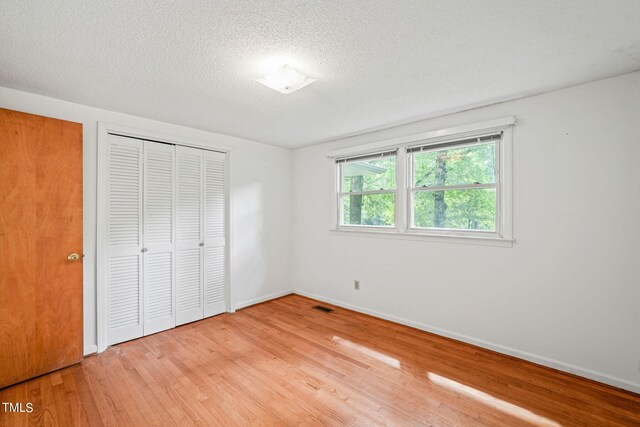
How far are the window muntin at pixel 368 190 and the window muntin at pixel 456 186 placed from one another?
304 mm

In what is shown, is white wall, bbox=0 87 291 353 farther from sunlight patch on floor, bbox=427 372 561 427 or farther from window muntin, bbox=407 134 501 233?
sunlight patch on floor, bbox=427 372 561 427

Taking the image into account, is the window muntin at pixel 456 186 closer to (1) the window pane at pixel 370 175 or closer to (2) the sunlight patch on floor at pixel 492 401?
(1) the window pane at pixel 370 175

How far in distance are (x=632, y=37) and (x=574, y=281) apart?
1.79m

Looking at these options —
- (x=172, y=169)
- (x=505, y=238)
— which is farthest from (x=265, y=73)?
(x=505, y=238)

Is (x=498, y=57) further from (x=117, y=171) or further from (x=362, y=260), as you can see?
(x=117, y=171)

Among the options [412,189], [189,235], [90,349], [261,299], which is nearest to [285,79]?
[412,189]

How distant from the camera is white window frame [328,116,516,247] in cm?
271

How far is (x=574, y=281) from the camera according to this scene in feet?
7.81

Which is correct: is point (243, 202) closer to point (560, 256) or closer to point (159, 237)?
point (159, 237)

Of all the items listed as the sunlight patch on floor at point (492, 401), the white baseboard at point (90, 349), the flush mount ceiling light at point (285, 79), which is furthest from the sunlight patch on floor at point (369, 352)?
the flush mount ceiling light at point (285, 79)

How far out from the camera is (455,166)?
309 cm

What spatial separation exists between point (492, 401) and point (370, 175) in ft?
8.78

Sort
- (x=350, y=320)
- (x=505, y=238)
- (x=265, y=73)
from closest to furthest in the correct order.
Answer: (x=265, y=73) → (x=505, y=238) → (x=350, y=320)

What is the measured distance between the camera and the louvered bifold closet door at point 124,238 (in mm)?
2896
